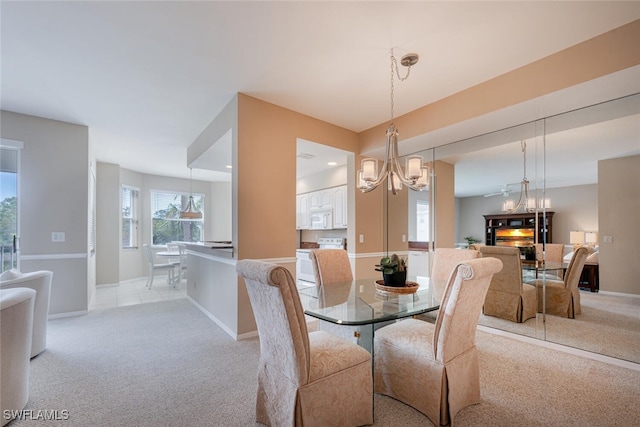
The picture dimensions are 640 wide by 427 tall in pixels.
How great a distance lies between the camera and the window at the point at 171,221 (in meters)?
7.29

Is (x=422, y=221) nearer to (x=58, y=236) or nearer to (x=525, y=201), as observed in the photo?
(x=525, y=201)

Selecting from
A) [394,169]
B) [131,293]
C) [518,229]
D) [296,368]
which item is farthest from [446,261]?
[131,293]

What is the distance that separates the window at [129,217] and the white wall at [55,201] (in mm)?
2811

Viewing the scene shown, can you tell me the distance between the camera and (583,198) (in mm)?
2873

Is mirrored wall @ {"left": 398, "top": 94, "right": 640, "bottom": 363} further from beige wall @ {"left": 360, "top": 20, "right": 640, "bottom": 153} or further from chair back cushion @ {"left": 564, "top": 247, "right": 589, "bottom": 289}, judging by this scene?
beige wall @ {"left": 360, "top": 20, "right": 640, "bottom": 153}

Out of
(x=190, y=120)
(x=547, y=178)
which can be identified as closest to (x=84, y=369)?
(x=190, y=120)

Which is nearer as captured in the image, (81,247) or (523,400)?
(523,400)

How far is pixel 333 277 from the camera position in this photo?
2910mm

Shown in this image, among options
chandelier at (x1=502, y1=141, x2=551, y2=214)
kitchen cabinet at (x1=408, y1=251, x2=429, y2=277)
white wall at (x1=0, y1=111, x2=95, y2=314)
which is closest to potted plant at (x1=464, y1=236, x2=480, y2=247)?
chandelier at (x1=502, y1=141, x2=551, y2=214)

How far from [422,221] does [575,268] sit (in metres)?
1.76

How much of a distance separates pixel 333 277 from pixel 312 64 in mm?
2038

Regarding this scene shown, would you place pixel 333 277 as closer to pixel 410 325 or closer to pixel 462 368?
pixel 410 325

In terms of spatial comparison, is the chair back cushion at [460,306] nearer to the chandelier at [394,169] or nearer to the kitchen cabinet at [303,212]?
the chandelier at [394,169]

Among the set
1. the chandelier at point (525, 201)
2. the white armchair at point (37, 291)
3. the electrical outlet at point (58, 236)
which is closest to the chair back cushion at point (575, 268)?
the chandelier at point (525, 201)
